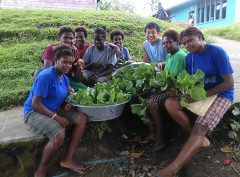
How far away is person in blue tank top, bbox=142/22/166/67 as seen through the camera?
3.20 metres

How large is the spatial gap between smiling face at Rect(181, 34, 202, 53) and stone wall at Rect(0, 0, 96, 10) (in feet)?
26.6

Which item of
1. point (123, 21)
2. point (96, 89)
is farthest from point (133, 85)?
point (123, 21)

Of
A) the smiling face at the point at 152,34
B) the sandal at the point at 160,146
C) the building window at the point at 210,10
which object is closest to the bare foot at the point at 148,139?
the sandal at the point at 160,146

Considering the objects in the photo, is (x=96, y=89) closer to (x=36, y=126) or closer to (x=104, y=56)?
(x=36, y=126)

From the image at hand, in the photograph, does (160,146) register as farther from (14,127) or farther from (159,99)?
(14,127)

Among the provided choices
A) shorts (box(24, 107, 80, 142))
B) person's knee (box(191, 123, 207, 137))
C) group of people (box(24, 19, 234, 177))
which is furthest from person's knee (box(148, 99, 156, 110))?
shorts (box(24, 107, 80, 142))

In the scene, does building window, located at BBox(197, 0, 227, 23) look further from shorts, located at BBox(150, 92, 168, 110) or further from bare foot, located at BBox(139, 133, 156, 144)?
bare foot, located at BBox(139, 133, 156, 144)

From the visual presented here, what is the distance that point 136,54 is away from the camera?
5566 mm

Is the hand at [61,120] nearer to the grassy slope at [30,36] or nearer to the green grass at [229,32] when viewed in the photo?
the grassy slope at [30,36]

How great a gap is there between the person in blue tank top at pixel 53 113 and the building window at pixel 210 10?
41.4ft

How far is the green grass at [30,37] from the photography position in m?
4.01

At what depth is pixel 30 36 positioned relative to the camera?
20.1 ft

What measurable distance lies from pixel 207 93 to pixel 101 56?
186 cm

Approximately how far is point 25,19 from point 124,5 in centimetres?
1493
